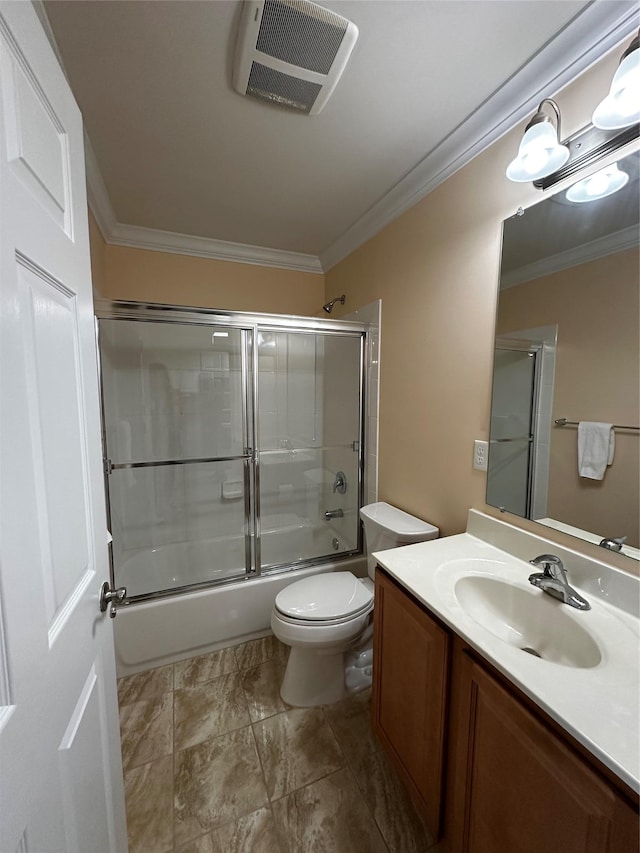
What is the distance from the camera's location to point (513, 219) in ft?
3.91

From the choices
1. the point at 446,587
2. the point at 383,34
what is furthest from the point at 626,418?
the point at 383,34

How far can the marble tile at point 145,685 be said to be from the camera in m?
1.58

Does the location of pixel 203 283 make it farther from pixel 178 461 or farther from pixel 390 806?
pixel 390 806

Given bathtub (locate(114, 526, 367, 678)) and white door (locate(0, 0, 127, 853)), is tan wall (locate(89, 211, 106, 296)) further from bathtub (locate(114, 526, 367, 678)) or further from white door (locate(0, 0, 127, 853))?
bathtub (locate(114, 526, 367, 678))

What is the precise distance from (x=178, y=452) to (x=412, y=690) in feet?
6.15

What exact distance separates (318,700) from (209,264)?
268cm

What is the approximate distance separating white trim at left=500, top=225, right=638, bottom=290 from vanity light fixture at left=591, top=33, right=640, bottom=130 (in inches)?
10.3

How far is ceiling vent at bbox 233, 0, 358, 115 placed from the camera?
91 cm

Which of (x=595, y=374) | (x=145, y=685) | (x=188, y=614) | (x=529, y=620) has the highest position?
(x=595, y=374)

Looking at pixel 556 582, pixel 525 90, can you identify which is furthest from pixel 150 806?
pixel 525 90

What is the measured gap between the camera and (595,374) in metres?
1.00

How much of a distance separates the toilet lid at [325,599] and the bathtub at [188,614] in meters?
0.43

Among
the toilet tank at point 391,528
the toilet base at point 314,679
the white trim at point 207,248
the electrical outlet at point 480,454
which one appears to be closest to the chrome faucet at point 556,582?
the electrical outlet at point 480,454

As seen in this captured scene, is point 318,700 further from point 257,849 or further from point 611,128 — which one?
point 611,128
